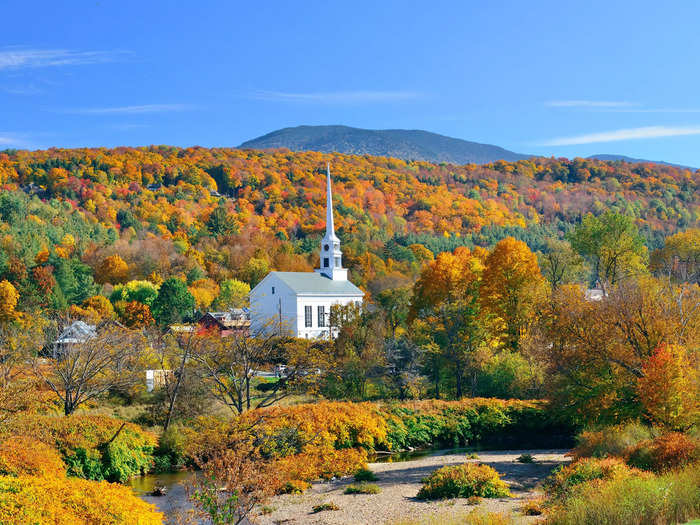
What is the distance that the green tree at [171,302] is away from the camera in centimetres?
7312

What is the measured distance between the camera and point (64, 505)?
569 inches

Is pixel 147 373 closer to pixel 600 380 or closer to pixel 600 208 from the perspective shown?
pixel 600 380

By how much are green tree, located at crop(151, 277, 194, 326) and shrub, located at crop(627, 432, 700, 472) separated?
57.1 m

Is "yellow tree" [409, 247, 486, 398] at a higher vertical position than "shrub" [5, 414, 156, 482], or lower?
higher

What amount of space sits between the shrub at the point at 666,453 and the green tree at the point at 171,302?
5715 centimetres

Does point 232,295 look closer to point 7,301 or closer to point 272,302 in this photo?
point 272,302

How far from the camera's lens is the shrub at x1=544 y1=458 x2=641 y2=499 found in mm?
18255

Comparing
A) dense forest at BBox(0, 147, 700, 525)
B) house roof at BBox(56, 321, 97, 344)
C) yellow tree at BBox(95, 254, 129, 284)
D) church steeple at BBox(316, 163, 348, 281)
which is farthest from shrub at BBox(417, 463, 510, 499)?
yellow tree at BBox(95, 254, 129, 284)

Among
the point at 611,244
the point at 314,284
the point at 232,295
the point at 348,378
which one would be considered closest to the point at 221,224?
the point at 232,295

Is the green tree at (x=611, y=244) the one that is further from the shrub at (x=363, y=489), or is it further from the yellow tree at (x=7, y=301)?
the yellow tree at (x=7, y=301)

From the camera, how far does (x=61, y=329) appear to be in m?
47.0

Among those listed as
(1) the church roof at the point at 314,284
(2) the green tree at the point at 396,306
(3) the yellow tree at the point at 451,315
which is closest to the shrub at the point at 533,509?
(3) the yellow tree at the point at 451,315

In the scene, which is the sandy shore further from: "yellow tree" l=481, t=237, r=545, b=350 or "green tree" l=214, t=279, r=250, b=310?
"green tree" l=214, t=279, r=250, b=310

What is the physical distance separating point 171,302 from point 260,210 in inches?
2612
